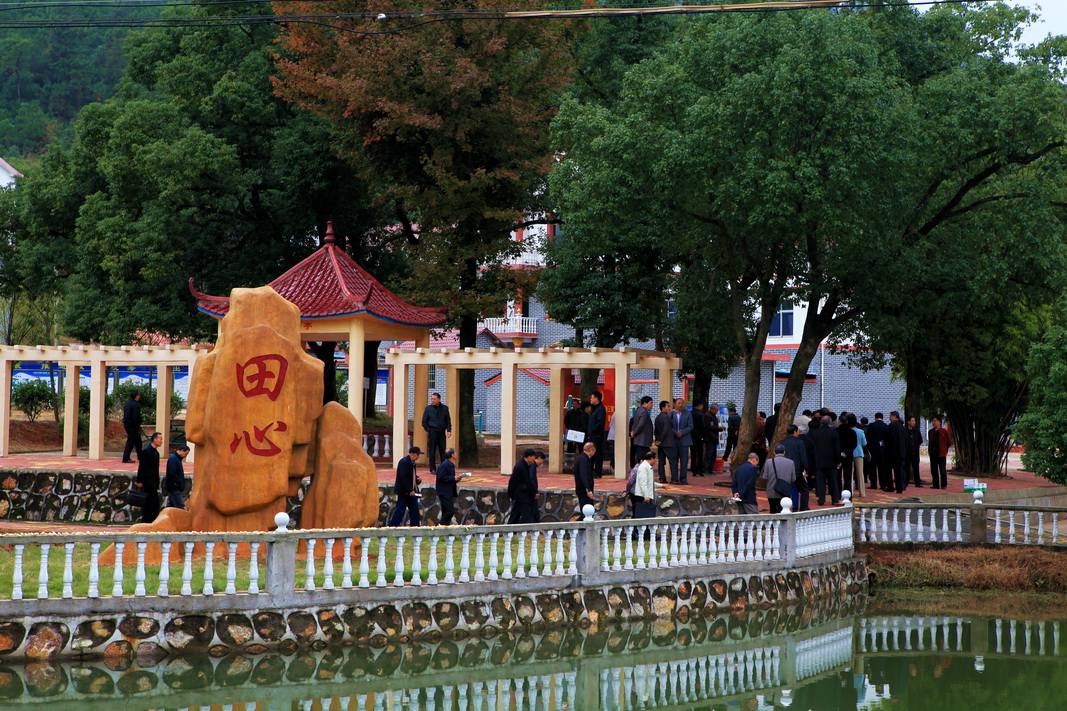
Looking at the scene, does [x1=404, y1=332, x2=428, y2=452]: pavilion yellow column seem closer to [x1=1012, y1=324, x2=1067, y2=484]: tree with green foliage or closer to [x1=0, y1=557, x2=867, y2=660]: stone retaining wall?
[x1=0, y1=557, x2=867, y2=660]: stone retaining wall

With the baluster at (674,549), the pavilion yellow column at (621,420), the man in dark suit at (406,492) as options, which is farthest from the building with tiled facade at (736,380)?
the baluster at (674,549)

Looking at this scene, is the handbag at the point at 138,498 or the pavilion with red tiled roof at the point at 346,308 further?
the pavilion with red tiled roof at the point at 346,308

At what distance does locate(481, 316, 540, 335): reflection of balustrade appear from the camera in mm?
44125

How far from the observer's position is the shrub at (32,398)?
109 feet

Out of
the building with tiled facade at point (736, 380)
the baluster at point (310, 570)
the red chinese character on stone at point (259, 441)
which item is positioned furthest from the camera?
the building with tiled facade at point (736, 380)

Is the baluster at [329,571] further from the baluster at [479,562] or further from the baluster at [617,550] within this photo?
the baluster at [617,550]

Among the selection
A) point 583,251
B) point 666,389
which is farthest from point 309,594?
point 583,251

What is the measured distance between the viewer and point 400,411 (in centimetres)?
2259

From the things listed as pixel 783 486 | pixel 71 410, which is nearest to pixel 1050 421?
pixel 783 486

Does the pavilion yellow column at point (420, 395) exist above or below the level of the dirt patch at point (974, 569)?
above

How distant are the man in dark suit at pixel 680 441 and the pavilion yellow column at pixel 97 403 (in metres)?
11.8

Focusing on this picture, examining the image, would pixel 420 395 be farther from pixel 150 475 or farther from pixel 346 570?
pixel 346 570

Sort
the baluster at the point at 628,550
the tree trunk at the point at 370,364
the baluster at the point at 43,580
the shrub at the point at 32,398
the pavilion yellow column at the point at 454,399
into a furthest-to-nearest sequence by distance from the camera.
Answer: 1. the tree trunk at the point at 370,364
2. the shrub at the point at 32,398
3. the pavilion yellow column at the point at 454,399
4. the baluster at the point at 628,550
5. the baluster at the point at 43,580

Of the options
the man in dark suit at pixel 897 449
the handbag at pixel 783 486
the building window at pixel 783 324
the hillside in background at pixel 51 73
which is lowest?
the handbag at pixel 783 486
